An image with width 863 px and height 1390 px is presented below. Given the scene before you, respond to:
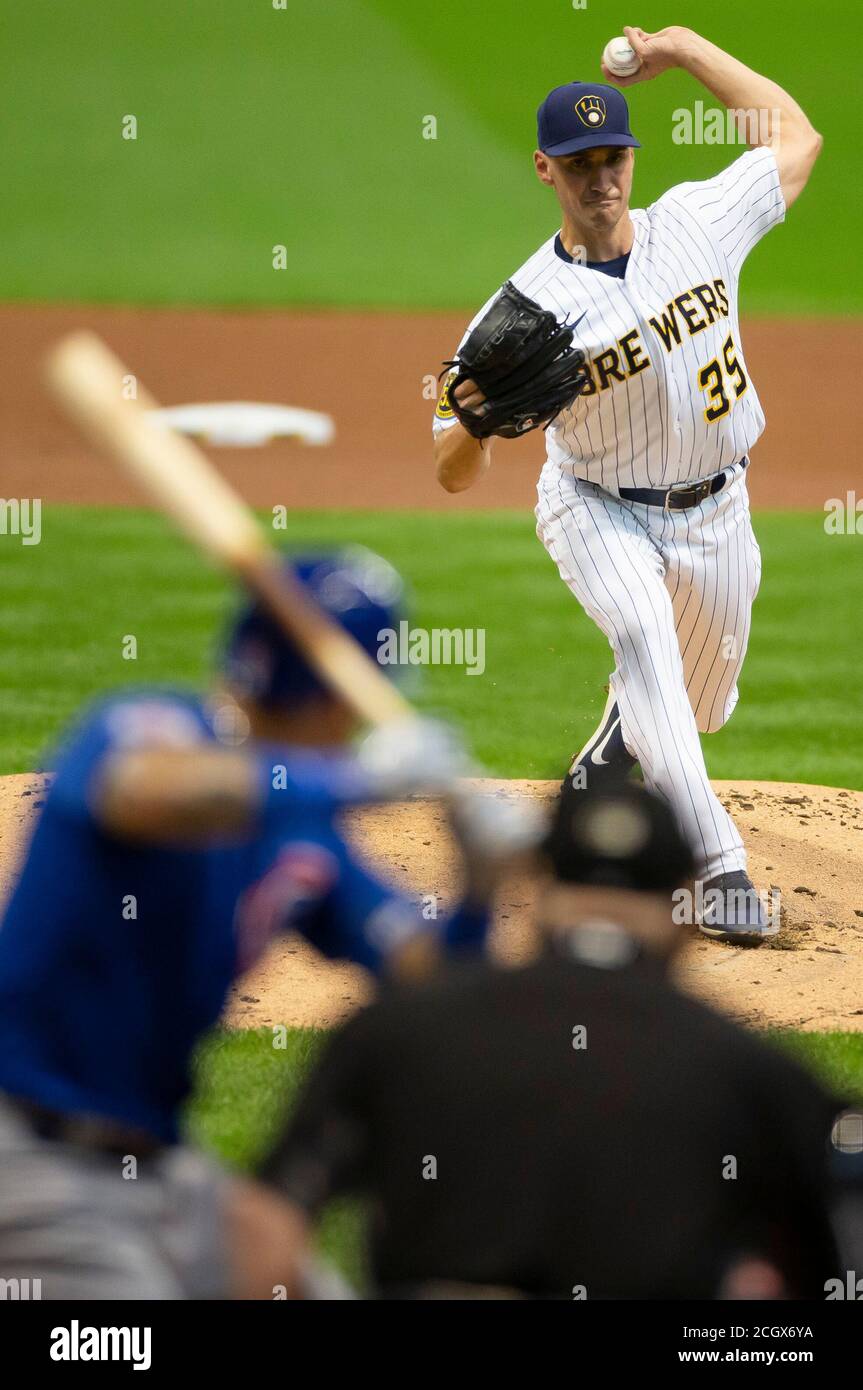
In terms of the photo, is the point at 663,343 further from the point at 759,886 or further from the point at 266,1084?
the point at 266,1084

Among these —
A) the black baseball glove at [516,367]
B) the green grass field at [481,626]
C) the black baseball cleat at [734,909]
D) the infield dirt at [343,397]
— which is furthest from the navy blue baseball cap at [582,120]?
the infield dirt at [343,397]

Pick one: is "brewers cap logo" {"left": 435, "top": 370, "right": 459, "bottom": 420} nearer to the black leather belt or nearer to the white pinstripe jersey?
the white pinstripe jersey

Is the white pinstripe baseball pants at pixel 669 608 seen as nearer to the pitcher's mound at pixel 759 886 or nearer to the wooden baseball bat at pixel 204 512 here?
the pitcher's mound at pixel 759 886

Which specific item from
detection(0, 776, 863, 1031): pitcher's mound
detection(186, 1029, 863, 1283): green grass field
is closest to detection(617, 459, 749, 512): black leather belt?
detection(0, 776, 863, 1031): pitcher's mound

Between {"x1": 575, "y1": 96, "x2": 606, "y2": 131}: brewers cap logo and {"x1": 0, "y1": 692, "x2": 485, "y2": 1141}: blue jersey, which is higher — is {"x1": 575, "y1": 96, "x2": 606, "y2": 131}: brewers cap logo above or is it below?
above

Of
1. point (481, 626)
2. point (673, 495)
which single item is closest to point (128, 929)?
point (673, 495)
